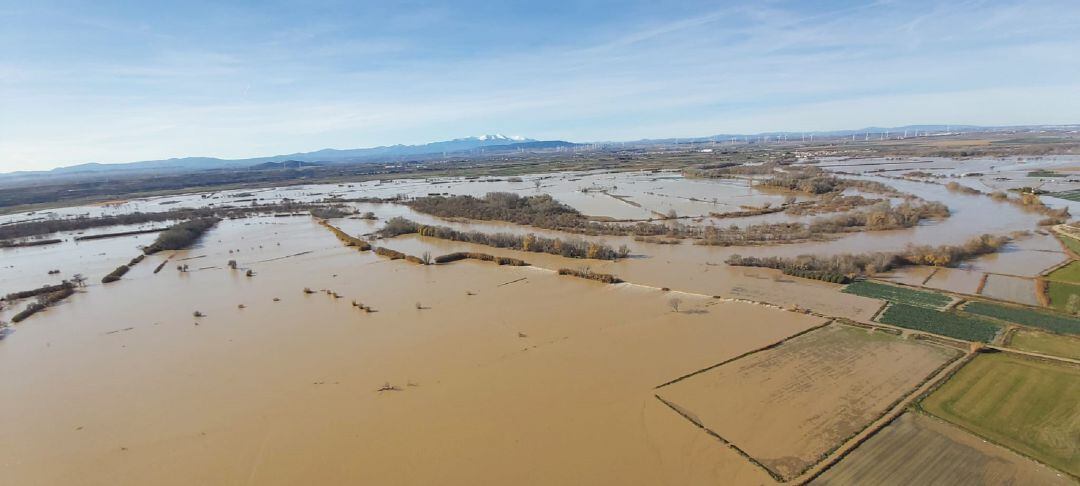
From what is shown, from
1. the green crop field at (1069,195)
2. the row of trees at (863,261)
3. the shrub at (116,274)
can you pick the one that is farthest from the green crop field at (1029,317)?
the shrub at (116,274)

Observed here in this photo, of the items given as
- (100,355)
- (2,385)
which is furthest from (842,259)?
(2,385)

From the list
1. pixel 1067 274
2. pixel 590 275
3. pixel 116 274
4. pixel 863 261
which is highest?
pixel 116 274

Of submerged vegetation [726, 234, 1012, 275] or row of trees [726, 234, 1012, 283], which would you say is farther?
submerged vegetation [726, 234, 1012, 275]

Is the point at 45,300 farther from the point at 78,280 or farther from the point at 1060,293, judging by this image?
the point at 1060,293

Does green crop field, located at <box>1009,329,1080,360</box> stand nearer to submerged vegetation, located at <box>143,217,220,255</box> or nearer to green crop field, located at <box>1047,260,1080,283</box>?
green crop field, located at <box>1047,260,1080,283</box>

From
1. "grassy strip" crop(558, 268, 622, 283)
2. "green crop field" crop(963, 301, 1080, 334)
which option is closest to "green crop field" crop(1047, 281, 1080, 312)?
"green crop field" crop(963, 301, 1080, 334)

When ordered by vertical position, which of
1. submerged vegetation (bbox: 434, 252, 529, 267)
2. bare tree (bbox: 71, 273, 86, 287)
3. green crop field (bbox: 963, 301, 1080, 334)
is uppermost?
bare tree (bbox: 71, 273, 86, 287)

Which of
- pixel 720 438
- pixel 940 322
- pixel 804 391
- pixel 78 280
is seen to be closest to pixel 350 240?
pixel 78 280
